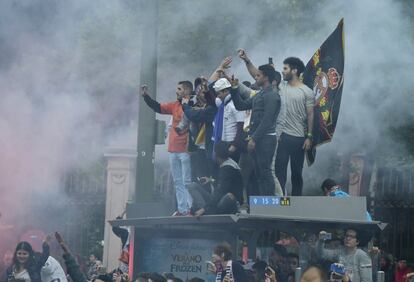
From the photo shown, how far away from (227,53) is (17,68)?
296 cm

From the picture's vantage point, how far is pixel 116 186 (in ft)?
57.4

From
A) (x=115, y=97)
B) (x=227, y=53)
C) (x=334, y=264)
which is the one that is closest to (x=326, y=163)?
(x=227, y=53)

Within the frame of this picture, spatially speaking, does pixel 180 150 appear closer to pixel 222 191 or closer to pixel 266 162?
pixel 222 191

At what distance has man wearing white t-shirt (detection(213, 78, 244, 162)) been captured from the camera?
37.9 feet

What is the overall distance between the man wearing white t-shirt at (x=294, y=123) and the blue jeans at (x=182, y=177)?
147 cm

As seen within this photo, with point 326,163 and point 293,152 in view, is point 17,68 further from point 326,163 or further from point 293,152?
point 293,152

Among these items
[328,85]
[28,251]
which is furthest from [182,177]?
[328,85]

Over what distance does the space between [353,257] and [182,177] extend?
3.46 m

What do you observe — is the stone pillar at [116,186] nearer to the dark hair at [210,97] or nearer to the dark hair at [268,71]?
the dark hair at [210,97]

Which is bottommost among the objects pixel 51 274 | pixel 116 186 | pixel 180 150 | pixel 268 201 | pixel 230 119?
pixel 51 274

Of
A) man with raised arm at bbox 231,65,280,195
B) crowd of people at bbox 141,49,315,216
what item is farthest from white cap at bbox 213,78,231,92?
man with raised arm at bbox 231,65,280,195

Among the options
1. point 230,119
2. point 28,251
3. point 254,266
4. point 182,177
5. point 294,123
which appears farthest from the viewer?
point 182,177

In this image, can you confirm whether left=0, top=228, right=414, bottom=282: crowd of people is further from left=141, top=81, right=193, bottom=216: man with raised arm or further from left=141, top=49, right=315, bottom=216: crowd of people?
left=141, top=81, right=193, bottom=216: man with raised arm

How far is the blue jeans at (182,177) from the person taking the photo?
483 inches
